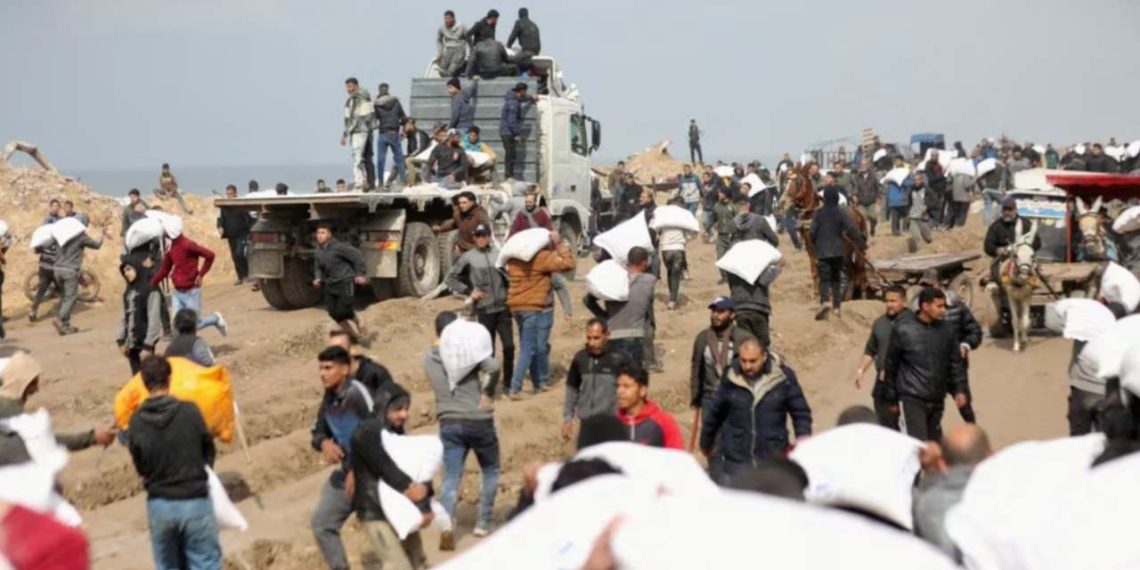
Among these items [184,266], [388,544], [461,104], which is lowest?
[388,544]

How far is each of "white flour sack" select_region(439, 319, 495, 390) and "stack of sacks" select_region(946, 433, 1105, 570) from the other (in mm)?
4827

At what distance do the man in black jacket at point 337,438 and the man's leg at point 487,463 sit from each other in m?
1.40

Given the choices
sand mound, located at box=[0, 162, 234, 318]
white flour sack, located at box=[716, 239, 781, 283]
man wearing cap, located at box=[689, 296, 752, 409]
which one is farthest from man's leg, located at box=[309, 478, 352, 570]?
sand mound, located at box=[0, 162, 234, 318]

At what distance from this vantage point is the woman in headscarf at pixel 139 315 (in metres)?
14.5

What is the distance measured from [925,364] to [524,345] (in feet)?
16.2

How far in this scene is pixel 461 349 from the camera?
1021 cm

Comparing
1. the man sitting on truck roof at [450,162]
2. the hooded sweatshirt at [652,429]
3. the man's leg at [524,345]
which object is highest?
the man sitting on truck roof at [450,162]

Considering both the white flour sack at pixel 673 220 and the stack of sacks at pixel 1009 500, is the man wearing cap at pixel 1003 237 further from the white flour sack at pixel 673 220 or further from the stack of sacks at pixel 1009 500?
the stack of sacks at pixel 1009 500

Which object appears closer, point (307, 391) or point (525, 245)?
point (525, 245)

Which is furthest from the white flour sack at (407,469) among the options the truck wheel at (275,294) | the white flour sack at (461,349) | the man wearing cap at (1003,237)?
the truck wheel at (275,294)

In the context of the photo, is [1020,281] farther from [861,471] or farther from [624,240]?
[861,471]

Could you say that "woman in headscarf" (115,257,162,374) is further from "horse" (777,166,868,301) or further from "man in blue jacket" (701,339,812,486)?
"horse" (777,166,868,301)

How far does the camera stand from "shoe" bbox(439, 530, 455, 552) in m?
10.3

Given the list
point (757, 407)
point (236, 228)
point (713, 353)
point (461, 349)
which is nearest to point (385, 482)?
point (461, 349)
